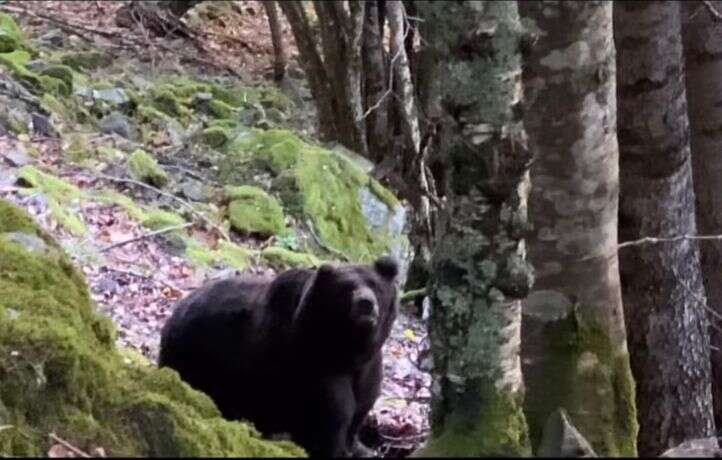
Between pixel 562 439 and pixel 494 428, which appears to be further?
pixel 494 428

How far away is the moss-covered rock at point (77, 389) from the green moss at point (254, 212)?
21.6 feet

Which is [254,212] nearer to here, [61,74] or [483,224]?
[61,74]

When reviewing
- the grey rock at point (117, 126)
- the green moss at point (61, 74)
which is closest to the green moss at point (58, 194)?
the grey rock at point (117, 126)

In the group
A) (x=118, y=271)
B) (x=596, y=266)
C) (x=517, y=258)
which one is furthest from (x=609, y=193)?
(x=118, y=271)

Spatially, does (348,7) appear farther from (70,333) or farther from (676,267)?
(70,333)

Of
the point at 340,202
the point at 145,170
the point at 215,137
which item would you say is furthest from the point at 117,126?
the point at 340,202

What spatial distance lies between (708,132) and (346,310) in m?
2.93

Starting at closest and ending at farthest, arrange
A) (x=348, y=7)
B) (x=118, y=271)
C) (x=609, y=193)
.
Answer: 1. (x=609, y=193)
2. (x=118, y=271)
3. (x=348, y=7)

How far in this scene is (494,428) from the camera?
14.6 feet

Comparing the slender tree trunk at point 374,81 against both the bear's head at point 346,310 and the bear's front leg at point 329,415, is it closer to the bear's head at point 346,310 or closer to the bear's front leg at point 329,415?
the bear's head at point 346,310

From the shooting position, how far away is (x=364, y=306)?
20.6 ft

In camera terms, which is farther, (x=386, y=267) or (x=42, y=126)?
(x=42, y=126)

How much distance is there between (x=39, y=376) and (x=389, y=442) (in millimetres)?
2781

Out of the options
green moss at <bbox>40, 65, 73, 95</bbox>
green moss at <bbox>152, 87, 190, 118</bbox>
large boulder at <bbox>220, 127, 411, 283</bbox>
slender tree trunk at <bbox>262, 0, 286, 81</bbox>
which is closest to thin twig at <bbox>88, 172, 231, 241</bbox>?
large boulder at <bbox>220, 127, 411, 283</bbox>
